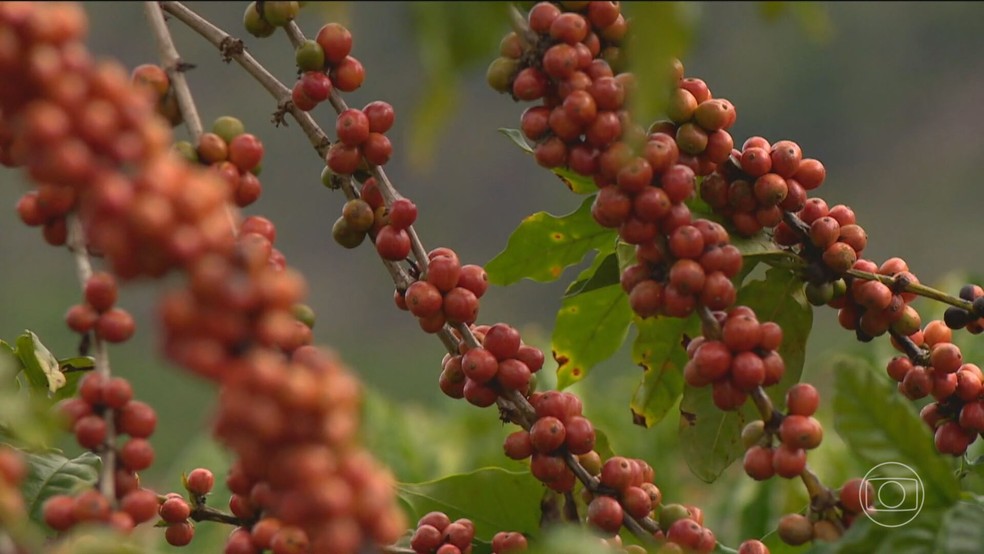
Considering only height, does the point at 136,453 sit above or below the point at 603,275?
below

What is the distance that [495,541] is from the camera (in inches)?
31.0

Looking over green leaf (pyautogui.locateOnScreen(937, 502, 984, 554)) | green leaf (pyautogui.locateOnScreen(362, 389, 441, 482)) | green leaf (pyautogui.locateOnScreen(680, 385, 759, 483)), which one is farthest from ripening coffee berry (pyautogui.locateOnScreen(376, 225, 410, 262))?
green leaf (pyautogui.locateOnScreen(362, 389, 441, 482))

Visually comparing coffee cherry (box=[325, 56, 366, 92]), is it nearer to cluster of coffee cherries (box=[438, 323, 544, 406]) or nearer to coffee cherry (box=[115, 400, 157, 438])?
cluster of coffee cherries (box=[438, 323, 544, 406])

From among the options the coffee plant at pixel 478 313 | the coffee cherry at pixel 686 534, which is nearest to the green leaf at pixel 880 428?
the coffee plant at pixel 478 313

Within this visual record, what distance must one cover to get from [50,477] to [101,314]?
189mm

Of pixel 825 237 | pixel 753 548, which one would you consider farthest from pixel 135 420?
pixel 825 237

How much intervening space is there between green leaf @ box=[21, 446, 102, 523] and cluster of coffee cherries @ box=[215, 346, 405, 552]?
0.29 m

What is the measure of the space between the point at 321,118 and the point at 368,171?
6246 mm

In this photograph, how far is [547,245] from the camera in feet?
3.10

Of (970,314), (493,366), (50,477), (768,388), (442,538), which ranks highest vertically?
(970,314)

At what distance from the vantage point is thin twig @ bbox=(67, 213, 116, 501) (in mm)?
604

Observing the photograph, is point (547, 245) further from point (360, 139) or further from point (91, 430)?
point (91, 430)

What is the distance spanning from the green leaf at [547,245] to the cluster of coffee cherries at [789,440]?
0.78ft

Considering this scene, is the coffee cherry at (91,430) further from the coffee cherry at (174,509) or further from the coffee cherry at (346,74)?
the coffee cherry at (346,74)
